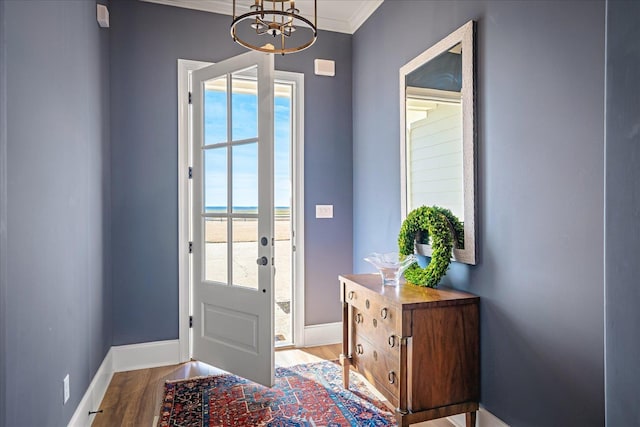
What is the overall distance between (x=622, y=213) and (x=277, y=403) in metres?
2.32

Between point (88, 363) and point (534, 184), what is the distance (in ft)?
8.50

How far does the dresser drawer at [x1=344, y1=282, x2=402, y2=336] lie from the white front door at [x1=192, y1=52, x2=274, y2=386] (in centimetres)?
54

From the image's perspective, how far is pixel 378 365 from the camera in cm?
219

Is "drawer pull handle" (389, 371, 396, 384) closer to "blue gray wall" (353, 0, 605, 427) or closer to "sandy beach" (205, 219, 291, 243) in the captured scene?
"blue gray wall" (353, 0, 605, 427)

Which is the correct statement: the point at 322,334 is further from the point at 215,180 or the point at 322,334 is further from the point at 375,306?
the point at 215,180

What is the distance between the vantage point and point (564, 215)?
5.15 feet

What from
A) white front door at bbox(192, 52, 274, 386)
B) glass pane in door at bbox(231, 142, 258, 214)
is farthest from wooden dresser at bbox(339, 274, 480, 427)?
glass pane in door at bbox(231, 142, 258, 214)

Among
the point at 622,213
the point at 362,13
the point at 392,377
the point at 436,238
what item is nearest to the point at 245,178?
the point at 436,238

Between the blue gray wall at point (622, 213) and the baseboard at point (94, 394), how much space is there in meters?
2.29

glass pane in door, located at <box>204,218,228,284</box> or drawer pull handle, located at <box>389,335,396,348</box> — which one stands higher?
glass pane in door, located at <box>204,218,228,284</box>

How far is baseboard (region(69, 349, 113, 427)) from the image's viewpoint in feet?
6.74

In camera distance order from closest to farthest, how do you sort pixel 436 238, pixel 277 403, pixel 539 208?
pixel 539 208
pixel 436 238
pixel 277 403

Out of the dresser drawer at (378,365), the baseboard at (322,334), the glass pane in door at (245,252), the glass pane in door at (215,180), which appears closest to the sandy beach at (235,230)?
the glass pane in door at (245,252)

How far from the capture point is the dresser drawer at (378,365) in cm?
199
